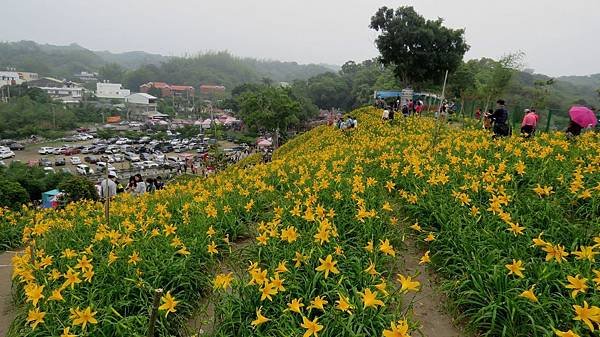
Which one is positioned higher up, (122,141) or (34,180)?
(34,180)

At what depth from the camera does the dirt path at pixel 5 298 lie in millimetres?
4070

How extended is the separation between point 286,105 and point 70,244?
1267 inches

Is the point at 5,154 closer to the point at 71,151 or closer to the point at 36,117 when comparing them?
the point at 71,151

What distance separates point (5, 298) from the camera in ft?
15.3

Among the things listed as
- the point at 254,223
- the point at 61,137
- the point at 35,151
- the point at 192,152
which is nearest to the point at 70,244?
the point at 254,223

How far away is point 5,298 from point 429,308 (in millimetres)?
5020

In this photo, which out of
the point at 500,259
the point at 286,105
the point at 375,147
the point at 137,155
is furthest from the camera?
the point at 137,155

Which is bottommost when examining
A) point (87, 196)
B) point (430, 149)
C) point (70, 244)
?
point (87, 196)

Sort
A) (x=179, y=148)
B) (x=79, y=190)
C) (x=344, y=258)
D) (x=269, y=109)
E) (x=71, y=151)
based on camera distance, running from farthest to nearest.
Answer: (x=179, y=148), (x=71, y=151), (x=269, y=109), (x=79, y=190), (x=344, y=258)

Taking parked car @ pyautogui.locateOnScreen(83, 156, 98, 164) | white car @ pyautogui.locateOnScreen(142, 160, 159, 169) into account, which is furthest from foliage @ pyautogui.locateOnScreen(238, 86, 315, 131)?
parked car @ pyautogui.locateOnScreen(83, 156, 98, 164)

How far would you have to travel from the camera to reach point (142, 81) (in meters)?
142

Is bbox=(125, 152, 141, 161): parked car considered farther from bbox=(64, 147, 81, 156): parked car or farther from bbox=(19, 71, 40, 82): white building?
bbox=(19, 71, 40, 82): white building

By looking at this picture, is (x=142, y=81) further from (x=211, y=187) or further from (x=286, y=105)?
(x=211, y=187)

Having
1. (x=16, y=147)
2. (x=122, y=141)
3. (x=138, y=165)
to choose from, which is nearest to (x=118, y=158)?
(x=138, y=165)
